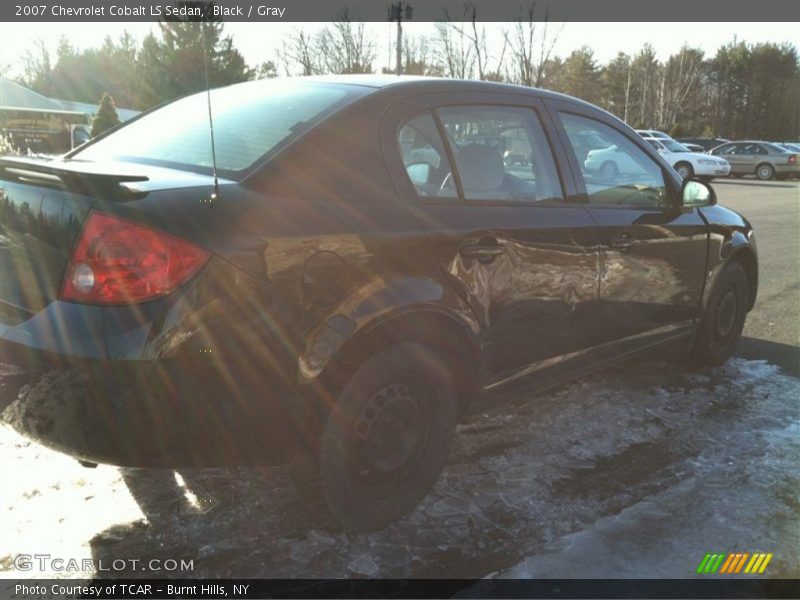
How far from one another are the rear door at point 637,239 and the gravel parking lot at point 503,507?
1.93 feet

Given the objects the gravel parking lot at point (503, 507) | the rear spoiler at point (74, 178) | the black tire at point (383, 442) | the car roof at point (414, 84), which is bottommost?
the gravel parking lot at point (503, 507)

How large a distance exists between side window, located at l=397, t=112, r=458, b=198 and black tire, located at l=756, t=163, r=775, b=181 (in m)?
32.7

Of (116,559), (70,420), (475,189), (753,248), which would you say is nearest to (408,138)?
(475,189)

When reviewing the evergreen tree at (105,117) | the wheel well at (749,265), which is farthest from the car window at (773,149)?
the wheel well at (749,265)

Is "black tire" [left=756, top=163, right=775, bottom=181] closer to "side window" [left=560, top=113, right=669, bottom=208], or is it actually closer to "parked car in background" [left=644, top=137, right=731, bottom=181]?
"parked car in background" [left=644, top=137, right=731, bottom=181]

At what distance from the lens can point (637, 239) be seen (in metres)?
3.84

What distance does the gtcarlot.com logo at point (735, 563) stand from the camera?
8.58 feet

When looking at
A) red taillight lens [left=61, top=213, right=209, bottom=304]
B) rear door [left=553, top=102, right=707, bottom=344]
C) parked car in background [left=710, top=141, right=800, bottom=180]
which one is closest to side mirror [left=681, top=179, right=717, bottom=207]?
rear door [left=553, top=102, right=707, bottom=344]

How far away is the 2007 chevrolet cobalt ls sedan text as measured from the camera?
2221 mm

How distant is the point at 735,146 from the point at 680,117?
36.4 meters

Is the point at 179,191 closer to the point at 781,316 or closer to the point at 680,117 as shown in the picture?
the point at 781,316

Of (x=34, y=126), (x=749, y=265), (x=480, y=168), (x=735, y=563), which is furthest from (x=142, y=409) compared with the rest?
(x=34, y=126)

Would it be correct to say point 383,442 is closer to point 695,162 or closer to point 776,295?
point 776,295

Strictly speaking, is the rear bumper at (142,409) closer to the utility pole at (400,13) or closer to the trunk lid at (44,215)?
the trunk lid at (44,215)
